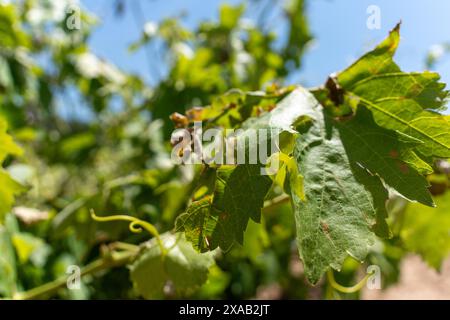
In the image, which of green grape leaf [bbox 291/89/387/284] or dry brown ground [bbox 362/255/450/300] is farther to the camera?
dry brown ground [bbox 362/255/450/300]

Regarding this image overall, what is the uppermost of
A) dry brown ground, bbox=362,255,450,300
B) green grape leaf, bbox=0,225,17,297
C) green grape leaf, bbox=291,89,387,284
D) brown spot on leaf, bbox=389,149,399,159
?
brown spot on leaf, bbox=389,149,399,159

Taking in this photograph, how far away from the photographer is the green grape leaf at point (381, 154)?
790 millimetres

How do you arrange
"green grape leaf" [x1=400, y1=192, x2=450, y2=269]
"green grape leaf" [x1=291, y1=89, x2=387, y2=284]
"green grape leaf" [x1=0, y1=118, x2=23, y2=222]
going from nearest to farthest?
"green grape leaf" [x1=291, y1=89, x2=387, y2=284] → "green grape leaf" [x1=0, y1=118, x2=23, y2=222] → "green grape leaf" [x1=400, y1=192, x2=450, y2=269]

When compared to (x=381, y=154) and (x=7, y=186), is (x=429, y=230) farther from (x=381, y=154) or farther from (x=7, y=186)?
(x=7, y=186)

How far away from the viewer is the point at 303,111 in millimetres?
886

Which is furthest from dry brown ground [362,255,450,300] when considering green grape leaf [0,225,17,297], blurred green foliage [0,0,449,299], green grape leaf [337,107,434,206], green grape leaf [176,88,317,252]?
green grape leaf [176,88,317,252]

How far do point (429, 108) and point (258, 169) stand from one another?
0.32 meters

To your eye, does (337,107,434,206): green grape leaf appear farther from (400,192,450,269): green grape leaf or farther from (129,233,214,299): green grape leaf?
(400,192,450,269): green grape leaf

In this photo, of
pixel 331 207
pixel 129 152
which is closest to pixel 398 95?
pixel 331 207

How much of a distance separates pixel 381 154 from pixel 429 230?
1.82 ft

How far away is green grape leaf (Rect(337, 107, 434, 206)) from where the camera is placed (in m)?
0.79

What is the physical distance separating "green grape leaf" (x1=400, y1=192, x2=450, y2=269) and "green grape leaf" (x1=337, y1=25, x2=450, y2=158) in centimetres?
45

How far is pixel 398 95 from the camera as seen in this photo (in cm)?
88

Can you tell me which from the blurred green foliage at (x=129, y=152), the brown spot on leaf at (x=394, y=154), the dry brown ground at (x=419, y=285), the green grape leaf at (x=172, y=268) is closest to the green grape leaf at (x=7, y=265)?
the blurred green foliage at (x=129, y=152)
